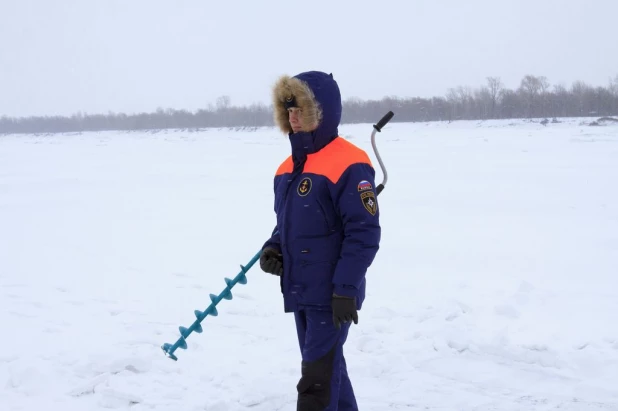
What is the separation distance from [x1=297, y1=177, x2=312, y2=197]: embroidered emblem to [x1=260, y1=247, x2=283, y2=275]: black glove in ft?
1.25

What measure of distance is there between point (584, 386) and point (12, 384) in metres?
3.54

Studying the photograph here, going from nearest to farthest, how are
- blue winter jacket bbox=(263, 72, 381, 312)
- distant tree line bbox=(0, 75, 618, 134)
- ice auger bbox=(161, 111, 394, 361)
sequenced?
blue winter jacket bbox=(263, 72, 381, 312), ice auger bbox=(161, 111, 394, 361), distant tree line bbox=(0, 75, 618, 134)

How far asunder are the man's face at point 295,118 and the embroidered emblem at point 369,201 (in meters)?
0.43

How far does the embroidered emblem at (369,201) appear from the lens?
90.0 inches

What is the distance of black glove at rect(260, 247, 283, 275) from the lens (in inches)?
102

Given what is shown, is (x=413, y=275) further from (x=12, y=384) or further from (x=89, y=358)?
(x=12, y=384)

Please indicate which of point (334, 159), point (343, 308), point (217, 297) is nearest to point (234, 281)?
point (217, 297)

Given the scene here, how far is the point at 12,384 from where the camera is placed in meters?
3.48

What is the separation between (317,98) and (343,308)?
0.90 metres

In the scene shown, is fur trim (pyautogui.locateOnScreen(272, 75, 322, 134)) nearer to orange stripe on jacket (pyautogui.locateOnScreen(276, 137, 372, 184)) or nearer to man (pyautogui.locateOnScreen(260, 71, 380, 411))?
man (pyautogui.locateOnScreen(260, 71, 380, 411))

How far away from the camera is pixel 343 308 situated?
2.30m

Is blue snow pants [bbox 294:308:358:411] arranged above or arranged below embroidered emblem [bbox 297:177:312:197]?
below

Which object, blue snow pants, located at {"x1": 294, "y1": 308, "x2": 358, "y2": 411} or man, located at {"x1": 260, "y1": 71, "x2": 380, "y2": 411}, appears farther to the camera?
blue snow pants, located at {"x1": 294, "y1": 308, "x2": 358, "y2": 411}

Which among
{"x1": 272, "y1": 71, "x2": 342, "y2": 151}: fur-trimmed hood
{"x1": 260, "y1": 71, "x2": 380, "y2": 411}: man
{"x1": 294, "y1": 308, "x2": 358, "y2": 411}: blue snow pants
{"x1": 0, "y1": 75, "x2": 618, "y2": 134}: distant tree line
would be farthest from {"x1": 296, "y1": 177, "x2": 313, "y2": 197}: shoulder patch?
{"x1": 0, "y1": 75, "x2": 618, "y2": 134}: distant tree line
